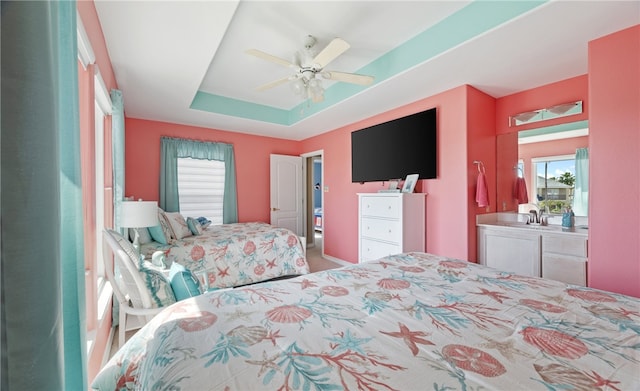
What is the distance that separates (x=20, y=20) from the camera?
16.5 inches

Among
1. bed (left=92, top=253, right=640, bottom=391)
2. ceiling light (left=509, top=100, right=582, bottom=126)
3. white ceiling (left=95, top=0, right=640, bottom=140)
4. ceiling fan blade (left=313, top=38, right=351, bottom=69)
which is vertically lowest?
bed (left=92, top=253, right=640, bottom=391)

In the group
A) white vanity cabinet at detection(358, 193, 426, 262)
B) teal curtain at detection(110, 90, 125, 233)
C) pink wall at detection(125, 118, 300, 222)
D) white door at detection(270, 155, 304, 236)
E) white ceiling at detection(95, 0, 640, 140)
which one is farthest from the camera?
white door at detection(270, 155, 304, 236)

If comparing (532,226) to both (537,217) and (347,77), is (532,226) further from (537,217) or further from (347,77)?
(347,77)

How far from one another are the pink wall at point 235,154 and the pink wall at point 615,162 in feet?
14.7

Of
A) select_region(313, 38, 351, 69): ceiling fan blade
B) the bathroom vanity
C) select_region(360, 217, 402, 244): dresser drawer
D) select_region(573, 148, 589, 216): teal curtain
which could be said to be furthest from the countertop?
select_region(313, 38, 351, 69): ceiling fan blade

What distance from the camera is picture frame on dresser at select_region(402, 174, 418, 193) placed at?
3.34 m

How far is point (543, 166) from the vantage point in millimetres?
2988

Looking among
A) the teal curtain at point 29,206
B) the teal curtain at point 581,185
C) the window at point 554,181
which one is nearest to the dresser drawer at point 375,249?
the window at point 554,181

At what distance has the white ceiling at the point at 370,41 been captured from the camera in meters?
1.85

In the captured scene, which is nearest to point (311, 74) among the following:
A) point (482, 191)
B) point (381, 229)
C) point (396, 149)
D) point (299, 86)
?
point (299, 86)

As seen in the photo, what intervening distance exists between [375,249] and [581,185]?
220 cm

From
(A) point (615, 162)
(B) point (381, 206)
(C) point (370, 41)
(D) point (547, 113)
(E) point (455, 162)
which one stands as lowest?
(B) point (381, 206)

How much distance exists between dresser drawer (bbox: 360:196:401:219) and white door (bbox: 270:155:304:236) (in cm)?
208

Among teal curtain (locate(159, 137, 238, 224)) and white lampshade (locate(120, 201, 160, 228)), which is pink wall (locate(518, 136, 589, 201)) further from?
teal curtain (locate(159, 137, 238, 224))
